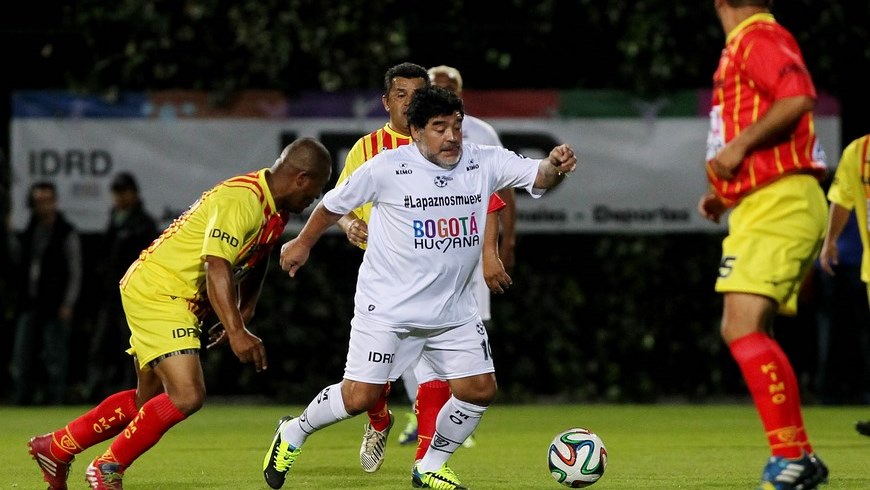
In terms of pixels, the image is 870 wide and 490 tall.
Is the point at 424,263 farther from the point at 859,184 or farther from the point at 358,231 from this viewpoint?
the point at 859,184

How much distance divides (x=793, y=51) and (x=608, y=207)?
24.9 feet

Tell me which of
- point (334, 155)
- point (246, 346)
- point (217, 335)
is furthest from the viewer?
point (334, 155)

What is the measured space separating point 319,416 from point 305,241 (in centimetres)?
78

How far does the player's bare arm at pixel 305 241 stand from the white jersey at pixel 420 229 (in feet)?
0.20

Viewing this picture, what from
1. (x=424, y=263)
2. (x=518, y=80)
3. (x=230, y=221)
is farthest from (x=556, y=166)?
(x=518, y=80)

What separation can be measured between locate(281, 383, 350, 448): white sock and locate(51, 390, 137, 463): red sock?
0.70 m

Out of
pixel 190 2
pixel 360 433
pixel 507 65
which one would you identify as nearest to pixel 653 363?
pixel 507 65

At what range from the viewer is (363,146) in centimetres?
795

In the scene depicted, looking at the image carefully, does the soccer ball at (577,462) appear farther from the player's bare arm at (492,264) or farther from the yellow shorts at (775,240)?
the yellow shorts at (775,240)

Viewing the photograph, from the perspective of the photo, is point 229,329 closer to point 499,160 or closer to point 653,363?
point 499,160

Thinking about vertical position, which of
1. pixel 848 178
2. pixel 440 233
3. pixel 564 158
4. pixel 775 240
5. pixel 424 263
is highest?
pixel 564 158

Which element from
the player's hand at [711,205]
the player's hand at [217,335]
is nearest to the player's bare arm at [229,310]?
the player's hand at [217,335]

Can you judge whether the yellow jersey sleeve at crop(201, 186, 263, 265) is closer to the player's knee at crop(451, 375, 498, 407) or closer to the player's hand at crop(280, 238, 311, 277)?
the player's hand at crop(280, 238, 311, 277)

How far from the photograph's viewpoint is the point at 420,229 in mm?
6594
